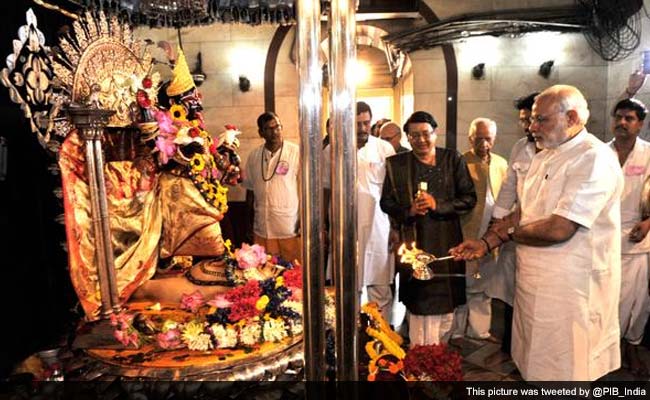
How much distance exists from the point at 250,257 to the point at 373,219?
1278mm

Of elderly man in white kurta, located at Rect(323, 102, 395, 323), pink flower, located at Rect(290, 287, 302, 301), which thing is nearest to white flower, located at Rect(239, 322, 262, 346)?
pink flower, located at Rect(290, 287, 302, 301)

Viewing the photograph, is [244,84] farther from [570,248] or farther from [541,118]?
[570,248]

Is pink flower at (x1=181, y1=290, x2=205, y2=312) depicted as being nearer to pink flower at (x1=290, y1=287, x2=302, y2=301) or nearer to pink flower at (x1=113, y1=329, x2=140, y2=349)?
pink flower at (x1=113, y1=329, x2=140, y2=349)

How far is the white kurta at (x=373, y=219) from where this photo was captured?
3.54m

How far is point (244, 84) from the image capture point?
450cm

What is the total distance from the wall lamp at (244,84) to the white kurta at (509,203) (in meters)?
2.61

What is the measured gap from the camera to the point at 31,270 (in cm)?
219

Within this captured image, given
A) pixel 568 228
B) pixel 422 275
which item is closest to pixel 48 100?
pixel 422 275

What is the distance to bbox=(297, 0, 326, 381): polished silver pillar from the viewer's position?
1.07 metres

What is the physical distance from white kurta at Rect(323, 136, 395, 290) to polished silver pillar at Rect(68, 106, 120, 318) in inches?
75.0

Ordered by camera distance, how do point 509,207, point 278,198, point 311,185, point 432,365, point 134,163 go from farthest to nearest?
point 278,198 < point 509,207 < point 134,163 < point 432,365 < point 311,185

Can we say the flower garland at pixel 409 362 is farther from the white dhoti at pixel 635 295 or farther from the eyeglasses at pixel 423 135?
the white dhoti at pixel 635 295

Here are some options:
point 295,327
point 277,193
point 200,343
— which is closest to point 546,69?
point 277,193

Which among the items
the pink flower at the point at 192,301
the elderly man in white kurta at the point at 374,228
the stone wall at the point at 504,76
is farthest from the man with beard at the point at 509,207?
the stone wall at the point at 504,76
